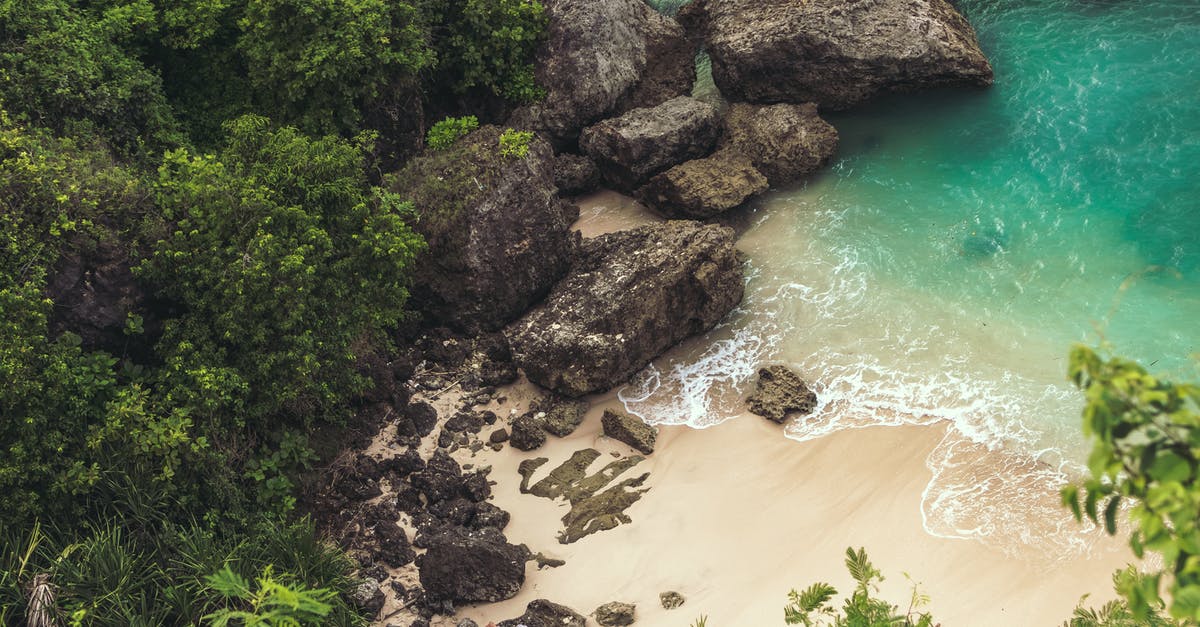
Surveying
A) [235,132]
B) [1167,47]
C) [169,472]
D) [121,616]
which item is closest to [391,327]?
[235,132]

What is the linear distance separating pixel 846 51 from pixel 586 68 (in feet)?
20.1

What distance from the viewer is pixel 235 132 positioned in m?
15.9

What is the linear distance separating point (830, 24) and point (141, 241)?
15896mm

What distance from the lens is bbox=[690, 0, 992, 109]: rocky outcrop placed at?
71.7ft

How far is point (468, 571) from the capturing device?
13039mm

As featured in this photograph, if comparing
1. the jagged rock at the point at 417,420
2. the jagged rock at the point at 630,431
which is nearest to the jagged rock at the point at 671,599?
the jagged rock at the point at 630,431

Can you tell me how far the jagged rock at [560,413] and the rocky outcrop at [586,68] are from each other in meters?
7.55

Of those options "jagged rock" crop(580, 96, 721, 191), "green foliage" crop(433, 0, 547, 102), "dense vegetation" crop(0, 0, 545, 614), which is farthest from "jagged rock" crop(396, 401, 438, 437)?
"green foliage" crop(433, 0, 547, 102)

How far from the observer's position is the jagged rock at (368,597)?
12.6 metres

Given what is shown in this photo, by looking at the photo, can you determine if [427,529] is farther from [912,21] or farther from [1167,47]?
[1167,47]

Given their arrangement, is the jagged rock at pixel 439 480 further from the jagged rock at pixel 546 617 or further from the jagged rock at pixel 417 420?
the jagged rock at pixel 546 617

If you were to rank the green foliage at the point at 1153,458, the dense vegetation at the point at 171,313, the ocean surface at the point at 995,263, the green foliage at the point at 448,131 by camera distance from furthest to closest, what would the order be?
1. the green foliage at the point at 448,131
2. the ocean surface at the point at 995,263
3. the dense vegetation at the point at 171,313
4. the green foliage at the point at 1153,458

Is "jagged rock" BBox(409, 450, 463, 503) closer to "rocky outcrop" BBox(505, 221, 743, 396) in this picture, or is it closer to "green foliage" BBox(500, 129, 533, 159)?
"rocky outcrop" BBox(505, 221, 743, 396)

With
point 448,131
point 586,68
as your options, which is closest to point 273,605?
point 448,131
